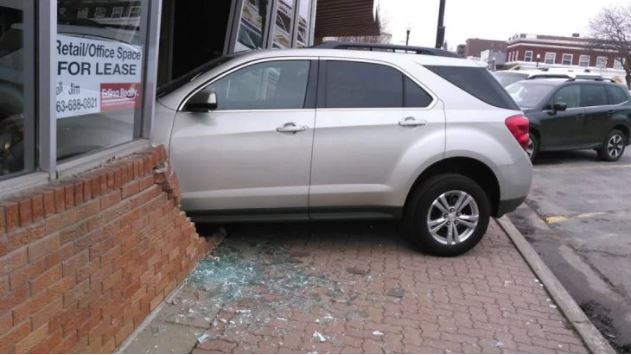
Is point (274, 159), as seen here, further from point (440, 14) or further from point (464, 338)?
point (440, 14)

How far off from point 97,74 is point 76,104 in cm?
28

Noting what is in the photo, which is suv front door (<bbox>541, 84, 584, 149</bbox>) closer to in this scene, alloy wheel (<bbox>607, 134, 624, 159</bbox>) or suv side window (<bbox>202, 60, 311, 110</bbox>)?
alloy wheel (<bbox>607, 134, 624, 159</bbox>)

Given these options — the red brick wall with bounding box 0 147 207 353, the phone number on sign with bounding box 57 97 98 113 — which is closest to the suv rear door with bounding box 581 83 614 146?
the red brick wall with bounding box 0 147 207 353

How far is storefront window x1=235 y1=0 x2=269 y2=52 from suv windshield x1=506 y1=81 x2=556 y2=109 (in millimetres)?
5090

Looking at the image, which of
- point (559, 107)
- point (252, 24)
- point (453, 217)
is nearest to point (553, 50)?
point (559, 107)

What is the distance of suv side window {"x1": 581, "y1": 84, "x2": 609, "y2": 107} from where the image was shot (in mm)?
11758

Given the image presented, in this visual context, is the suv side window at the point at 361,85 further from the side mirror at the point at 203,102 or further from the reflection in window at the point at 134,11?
the reflection in window at the point at 134,11

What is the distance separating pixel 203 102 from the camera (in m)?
4.58

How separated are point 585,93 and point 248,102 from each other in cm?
908

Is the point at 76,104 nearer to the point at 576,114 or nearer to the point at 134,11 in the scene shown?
the point at 134,11

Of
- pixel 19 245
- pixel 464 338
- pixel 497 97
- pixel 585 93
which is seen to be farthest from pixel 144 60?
pixel 585 93

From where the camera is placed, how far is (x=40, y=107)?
2.77 m

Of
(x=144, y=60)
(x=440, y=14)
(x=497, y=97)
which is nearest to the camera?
(x=144, y=60)

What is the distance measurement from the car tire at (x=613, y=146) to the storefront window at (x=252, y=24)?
287 inches
